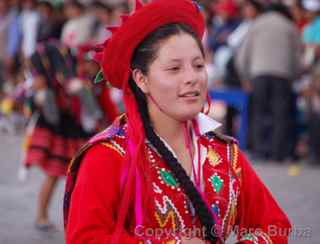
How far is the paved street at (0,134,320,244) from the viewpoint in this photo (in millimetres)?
6875

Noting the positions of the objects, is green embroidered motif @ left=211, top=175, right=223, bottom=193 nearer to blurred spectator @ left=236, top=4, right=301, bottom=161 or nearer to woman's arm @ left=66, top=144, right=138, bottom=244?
woman's arm @ left=66, top=144, right=138, bottom=244

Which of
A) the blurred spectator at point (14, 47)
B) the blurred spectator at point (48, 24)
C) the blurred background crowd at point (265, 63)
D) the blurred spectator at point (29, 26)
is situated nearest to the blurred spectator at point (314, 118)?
the blurred background crowd at point (265, 63)

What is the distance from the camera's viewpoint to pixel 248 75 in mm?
11180

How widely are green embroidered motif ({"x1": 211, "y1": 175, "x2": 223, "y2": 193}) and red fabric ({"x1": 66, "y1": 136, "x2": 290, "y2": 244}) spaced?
13 mm

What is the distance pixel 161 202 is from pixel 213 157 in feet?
0.98

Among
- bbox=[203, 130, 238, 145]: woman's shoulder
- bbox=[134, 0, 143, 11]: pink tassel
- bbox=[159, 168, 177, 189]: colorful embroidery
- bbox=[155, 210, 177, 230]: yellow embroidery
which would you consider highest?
bbox=[134, 0, 143, 11]: pink tassel

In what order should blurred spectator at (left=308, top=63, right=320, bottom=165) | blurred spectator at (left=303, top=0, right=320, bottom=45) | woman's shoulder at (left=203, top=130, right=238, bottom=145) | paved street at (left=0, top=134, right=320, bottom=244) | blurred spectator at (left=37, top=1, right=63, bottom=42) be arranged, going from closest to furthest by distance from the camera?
woman's shoulder at (left=203, top=130, right=238, bottom=145) < paved street at (left=0, top=134, right=320, bottom=244) < blurred spectator at (left=308, top=63, right=320, bottom=165) < blurred spectator at (left=303, top=0, right=320, bottom=45) < blurred spectator at (left=37, top=1, right=63, bottom=42)

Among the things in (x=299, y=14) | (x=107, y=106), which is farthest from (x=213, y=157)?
(x=299, y=14)

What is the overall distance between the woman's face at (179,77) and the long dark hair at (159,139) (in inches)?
0.9

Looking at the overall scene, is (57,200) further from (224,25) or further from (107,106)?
(224,25)

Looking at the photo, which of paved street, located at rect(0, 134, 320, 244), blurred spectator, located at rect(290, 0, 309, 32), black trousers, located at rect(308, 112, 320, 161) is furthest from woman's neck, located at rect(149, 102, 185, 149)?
blurred spectator, located at rect(290, 0, 309, 32)

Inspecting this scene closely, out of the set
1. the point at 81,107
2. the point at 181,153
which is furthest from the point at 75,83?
the point at 181,153

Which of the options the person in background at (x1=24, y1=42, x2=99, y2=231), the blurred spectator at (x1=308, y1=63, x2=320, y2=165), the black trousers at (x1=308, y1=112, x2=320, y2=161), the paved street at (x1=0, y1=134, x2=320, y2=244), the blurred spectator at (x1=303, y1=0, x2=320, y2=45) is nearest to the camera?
the paved street at (x1=0, y1=134, x2=320, y2=244)

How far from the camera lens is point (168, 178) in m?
2.92
